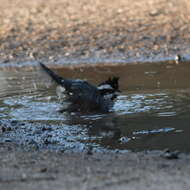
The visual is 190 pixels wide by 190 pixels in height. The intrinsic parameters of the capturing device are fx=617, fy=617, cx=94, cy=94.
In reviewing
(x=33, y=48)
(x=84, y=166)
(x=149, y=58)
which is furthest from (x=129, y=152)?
(x=33, y=48)

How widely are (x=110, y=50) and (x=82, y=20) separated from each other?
2.07m

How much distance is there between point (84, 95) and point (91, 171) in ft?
10.5

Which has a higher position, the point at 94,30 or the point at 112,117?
the point at 94,30

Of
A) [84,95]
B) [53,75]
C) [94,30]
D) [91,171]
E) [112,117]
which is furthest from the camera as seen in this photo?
[94,30]

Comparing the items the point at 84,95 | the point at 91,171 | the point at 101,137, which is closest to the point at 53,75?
the point at 84,95

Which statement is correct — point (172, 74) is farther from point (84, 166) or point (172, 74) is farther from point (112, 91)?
point (84, 166)

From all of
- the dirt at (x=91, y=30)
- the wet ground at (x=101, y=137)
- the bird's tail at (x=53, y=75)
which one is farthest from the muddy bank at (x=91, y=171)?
the bird's tail at (x=53, y=75)

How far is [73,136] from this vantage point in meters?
7.06

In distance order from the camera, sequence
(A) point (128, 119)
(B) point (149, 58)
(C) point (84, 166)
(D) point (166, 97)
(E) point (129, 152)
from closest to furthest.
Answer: (C) point (84, 166)
(E) point (129, 152)
(A) point (128, 119)
(D) point (166, 97)
(B) point (149, 58)

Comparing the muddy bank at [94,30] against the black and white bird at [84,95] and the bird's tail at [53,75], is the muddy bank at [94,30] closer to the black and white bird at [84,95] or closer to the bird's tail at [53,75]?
the black and white bird at [84,95]

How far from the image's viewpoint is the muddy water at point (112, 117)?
670 centimetres

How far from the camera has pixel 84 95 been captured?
8273mm

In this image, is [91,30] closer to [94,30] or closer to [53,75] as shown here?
[94,30]

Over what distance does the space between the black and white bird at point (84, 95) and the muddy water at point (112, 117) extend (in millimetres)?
144
